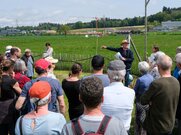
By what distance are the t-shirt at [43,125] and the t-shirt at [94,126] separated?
50cm

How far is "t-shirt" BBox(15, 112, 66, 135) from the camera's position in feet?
11.0

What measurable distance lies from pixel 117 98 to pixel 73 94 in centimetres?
188

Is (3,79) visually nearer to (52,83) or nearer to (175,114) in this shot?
(52,83)

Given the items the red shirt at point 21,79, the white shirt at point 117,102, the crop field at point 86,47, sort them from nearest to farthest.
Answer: the white shirt at point 117,102, the red shirt at point 21,79, the crop field at point 86,47

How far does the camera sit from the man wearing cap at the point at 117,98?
13.2 feet

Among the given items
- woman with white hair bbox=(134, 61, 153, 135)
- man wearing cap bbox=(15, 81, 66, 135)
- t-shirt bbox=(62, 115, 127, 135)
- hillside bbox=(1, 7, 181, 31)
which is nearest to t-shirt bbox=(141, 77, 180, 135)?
woman with white hair bbox=(134, 61, 153, 135)

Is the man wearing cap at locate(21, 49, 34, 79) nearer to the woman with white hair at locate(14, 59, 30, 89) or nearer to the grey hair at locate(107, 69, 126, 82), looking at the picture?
the woman with white hair at locate(14, 59, 30, 89)

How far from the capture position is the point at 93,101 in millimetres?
2914

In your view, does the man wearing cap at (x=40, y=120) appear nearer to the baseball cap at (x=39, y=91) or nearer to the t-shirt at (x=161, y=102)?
the baseball cap at (x=39, y=91)

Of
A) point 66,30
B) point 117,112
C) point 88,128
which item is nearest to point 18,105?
point 117,112

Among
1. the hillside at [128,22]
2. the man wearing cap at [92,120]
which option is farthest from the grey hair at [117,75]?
the hillside at [128,22]

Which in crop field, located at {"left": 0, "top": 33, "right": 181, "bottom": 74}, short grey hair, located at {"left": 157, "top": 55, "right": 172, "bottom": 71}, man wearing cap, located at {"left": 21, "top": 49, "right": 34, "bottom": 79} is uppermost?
short grey hair, located at {"left": 157, "top": 55, "right": 172, "bottom": 71}

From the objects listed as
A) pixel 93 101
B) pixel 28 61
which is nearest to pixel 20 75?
Result: pixel 93 101

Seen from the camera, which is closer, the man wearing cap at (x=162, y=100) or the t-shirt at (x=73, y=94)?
Answer: the man wearing cap at (x=162, y=100)
